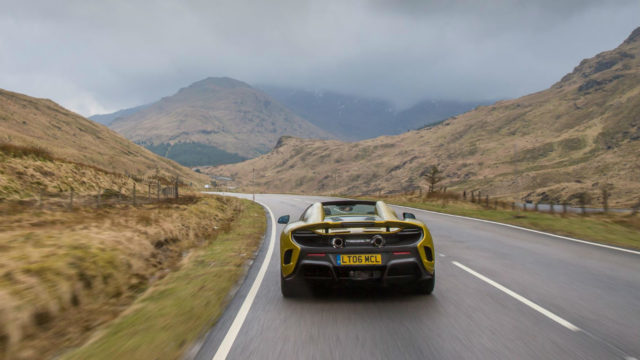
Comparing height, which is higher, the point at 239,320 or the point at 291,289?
the point at 291,289

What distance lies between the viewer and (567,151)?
7781 centimetres

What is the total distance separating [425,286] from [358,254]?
3.75 ft

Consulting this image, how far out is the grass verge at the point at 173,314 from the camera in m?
3.89

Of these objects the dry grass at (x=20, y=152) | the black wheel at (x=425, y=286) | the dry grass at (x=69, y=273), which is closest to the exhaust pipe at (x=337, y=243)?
the black wheel at (x=425, y=286)

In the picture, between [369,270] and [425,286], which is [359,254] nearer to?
[369,270]

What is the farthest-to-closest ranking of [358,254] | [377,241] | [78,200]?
[78,200], [377,241], [358,254]

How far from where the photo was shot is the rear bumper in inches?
202

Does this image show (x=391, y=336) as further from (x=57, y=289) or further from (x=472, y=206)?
(x=472, y=206)

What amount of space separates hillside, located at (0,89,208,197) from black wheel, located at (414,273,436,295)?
1950 centimetres

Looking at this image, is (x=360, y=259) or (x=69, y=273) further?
(x=69, y=273)

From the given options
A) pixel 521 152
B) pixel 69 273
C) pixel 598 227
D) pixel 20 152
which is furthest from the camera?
pixel 521 152

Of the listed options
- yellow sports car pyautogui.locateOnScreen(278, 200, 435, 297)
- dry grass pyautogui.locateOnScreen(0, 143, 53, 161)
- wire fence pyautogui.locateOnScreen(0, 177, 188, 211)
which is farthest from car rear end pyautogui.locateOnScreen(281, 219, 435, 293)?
dry grass pyautogui.locateOnScreen(0, 143, 53, 161)

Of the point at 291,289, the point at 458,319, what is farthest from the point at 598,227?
the point at 291,289

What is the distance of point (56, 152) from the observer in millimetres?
56000
